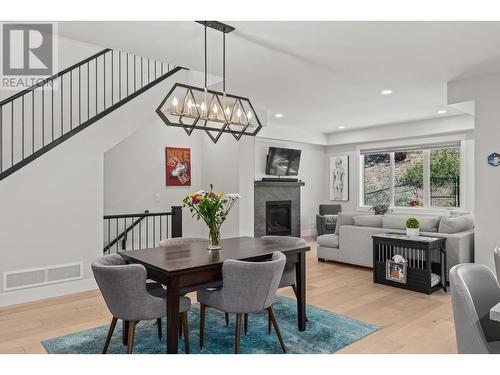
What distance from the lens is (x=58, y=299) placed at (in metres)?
4.03

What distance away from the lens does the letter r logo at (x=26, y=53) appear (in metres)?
4.47

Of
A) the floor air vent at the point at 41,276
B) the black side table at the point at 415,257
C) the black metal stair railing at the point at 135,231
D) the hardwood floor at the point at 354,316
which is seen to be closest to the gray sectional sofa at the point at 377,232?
the black side table at the point at 415,257

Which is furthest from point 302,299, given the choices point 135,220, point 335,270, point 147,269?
point 135,220

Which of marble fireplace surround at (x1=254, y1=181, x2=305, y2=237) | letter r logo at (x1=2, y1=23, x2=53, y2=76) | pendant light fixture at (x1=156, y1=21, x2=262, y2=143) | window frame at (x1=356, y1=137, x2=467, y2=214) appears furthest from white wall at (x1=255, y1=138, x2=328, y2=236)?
pendant light fixture at (x1=156, y1=21, x2=262, y2=143)

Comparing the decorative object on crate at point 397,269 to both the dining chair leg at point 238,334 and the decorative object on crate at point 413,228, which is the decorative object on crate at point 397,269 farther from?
the dining chair leg at point 238,334

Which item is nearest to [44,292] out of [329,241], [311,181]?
[329,241]

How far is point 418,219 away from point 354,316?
7.15 feet

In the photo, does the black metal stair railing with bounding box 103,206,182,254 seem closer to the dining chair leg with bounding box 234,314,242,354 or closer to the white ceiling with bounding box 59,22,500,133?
the white ceiling with bounding box 59,22,500,133

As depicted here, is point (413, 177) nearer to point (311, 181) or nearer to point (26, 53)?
point (311, 181)

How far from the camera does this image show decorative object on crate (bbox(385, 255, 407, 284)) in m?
4.47

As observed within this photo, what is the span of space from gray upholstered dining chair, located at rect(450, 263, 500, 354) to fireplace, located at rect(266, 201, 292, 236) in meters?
6.44

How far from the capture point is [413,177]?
8578 millimetres

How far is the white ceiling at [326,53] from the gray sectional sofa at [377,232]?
197 cm

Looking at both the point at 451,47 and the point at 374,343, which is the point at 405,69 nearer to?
the point at 451,47
